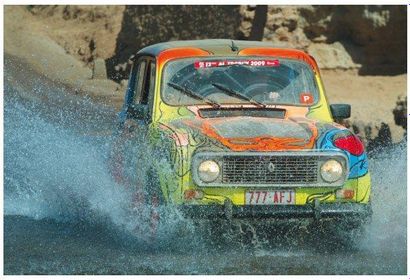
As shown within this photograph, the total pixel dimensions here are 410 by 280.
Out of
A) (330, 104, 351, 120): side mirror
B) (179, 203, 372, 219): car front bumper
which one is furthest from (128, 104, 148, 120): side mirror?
(330, 104, 351, 120): side mirror

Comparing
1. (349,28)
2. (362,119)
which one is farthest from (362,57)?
(362,119)

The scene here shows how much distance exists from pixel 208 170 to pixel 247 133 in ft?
1.63

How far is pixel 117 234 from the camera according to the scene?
33.7 feet

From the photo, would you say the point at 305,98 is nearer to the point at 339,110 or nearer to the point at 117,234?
the point at 339,110

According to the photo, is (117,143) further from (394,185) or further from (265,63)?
(394,185)

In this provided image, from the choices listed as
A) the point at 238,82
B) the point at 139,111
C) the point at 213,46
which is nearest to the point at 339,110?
the point at 238,82

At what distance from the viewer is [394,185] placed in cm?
1148

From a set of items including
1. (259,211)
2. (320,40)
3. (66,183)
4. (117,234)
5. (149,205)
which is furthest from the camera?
(320,40)

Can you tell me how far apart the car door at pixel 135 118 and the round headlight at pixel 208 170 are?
78 cm

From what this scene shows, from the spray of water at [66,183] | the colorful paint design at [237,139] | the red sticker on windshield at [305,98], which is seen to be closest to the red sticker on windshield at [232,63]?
the red sticker on windshield at [305,98]

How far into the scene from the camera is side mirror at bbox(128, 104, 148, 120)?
1055cm

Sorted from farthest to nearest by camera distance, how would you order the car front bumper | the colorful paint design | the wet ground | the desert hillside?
the desert hillside → the colorful paint design → the car front bumper → the wet ground

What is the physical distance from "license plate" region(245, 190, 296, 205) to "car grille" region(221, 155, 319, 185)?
0.26ft

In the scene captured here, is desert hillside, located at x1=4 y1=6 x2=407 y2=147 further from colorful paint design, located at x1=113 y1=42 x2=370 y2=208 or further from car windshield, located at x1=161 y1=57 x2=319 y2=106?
colorful paint design, located at x1=113 y1=42 x2=370 y2=208
